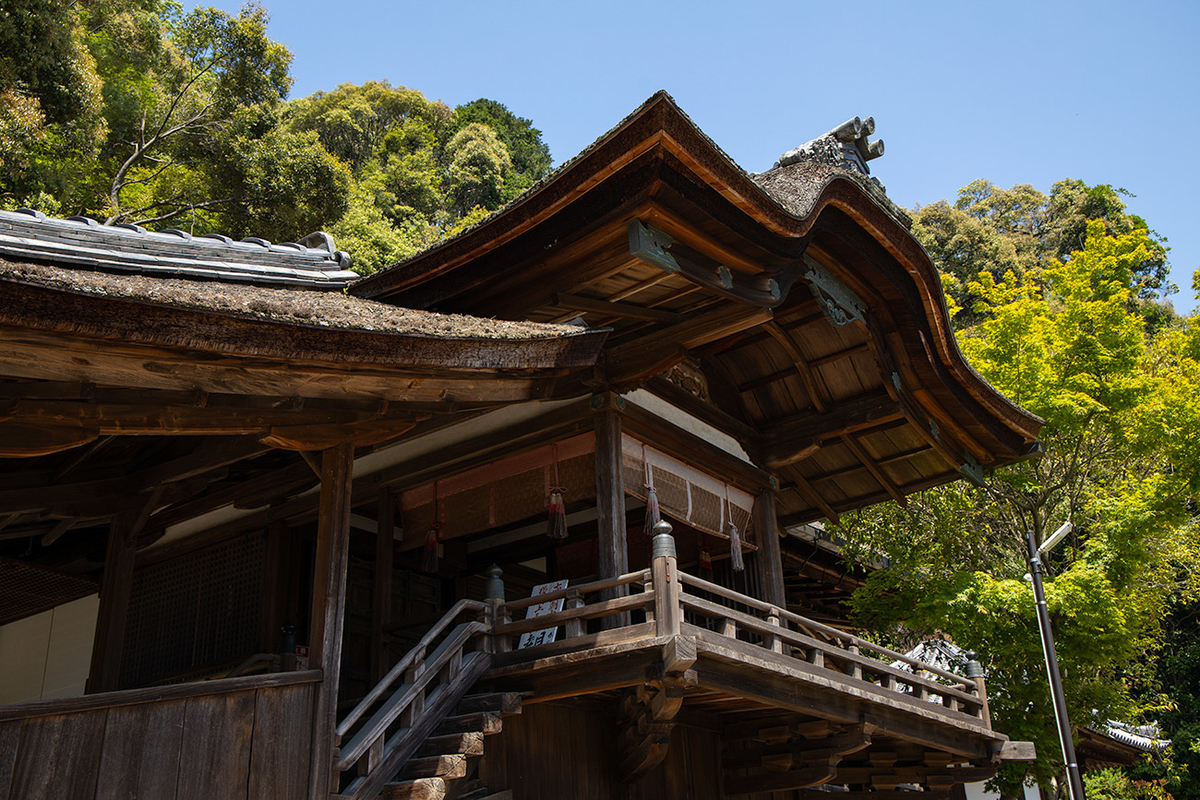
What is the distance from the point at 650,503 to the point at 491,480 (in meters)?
1.75

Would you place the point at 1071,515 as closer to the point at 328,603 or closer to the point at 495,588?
the point at 495,588

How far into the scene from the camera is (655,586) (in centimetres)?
750

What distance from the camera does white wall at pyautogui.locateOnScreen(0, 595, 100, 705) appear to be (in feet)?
36.6

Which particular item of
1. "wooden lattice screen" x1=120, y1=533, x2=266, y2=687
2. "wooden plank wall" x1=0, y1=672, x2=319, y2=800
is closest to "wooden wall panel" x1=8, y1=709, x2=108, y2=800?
"wooden plank wall" x1=0, y1=672, x2=319, y2=800

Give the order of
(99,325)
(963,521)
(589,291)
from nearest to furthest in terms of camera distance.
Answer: (99,325) → (589,291) → (963,521)

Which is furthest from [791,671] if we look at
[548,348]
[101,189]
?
[101,189]

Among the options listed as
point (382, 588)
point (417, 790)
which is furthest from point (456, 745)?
point (382, 588)

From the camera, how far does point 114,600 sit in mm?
8875

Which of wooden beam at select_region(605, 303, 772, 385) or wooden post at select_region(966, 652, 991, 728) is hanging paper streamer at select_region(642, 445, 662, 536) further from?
wooden post at select_region(966, 652, 991, 728)

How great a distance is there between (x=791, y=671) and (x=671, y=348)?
10.5 ft

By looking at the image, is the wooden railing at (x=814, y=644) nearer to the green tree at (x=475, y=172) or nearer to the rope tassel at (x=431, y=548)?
the rope tassel at (x=431, y=548)

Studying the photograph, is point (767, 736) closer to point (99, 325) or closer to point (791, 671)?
point (791, 671)

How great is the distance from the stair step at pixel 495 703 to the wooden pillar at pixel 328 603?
161cm

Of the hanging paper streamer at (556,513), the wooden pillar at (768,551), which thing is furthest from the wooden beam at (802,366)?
the hanging paper streamer at (556,513)
